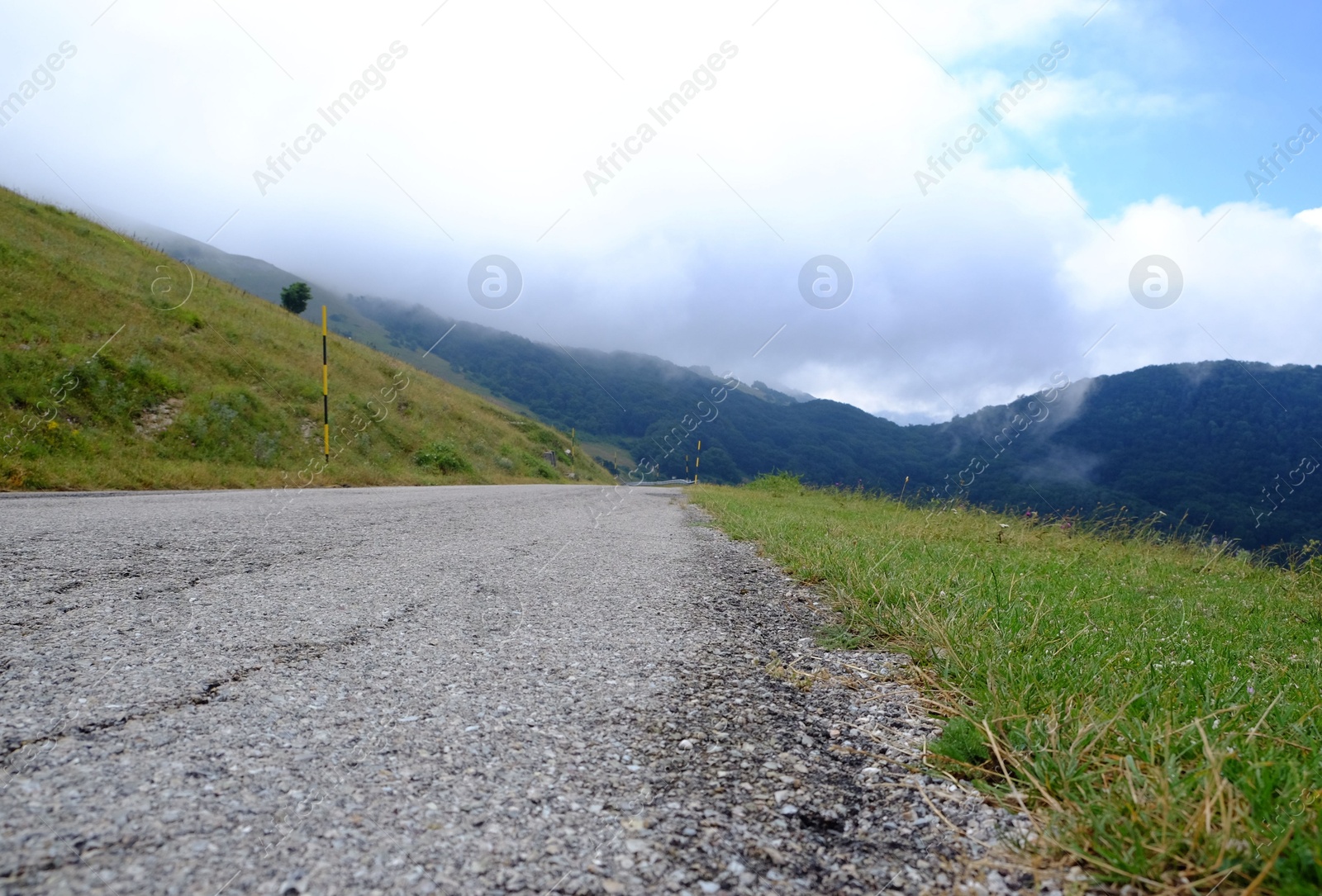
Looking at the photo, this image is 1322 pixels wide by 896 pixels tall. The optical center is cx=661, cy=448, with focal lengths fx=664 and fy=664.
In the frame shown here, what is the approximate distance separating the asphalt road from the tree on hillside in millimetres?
53157

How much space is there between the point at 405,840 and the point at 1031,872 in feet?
4.50

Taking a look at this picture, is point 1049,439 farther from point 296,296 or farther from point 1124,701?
point 1124,701

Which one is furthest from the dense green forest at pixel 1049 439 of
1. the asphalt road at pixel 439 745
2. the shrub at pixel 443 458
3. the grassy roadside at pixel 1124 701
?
the asphalt road at pixel 439 745

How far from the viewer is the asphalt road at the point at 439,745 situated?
140 cm

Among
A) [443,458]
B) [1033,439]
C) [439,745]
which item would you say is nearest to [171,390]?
[443,458]

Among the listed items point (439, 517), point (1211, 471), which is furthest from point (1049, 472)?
point (439, 517)

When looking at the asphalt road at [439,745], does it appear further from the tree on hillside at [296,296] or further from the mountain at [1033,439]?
the tree on hillside at [296,296]

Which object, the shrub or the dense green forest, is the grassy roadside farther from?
the shrub

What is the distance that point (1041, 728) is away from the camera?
2.00m

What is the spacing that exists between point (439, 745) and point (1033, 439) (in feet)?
279

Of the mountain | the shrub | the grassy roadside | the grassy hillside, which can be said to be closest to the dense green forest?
the mountain

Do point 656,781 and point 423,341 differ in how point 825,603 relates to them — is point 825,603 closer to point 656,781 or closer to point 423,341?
point 656,781

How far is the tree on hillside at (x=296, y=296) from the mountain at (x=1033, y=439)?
97.4 ft

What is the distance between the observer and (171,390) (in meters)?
16.2
